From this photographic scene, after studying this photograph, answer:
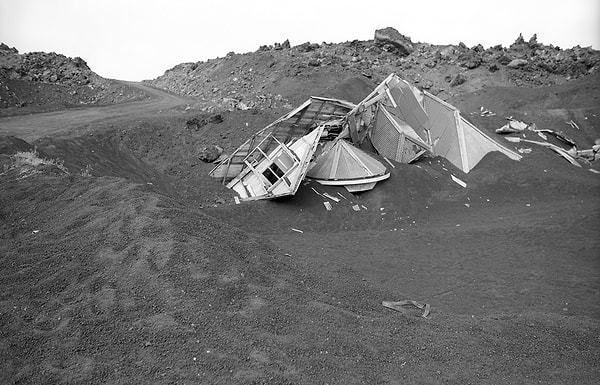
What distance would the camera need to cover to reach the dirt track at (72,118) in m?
16.0

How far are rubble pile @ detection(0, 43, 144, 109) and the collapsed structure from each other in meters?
12.5

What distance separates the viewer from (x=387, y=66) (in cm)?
3822

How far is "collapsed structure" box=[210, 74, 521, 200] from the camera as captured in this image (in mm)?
15062

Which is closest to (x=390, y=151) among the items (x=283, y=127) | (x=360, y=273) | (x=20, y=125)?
(x=283, y=127)

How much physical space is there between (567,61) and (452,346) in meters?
39.9

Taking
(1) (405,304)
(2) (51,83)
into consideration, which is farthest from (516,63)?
(1) (405,304)

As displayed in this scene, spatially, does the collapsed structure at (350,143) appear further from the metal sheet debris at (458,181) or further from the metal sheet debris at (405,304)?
the metal sheet debris at (405,304)

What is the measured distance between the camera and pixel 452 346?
6.41 metres

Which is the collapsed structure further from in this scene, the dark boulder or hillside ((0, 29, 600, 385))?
the dark boulder

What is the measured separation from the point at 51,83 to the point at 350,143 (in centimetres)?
1739

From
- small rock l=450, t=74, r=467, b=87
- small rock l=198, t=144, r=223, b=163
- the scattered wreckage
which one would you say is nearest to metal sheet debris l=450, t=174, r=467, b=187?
the scattered wreckage

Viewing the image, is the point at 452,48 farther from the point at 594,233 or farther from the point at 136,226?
the point at 136,226

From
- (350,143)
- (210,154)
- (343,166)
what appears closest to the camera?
(343,166)

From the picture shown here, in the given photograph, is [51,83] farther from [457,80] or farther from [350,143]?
[457,80]
